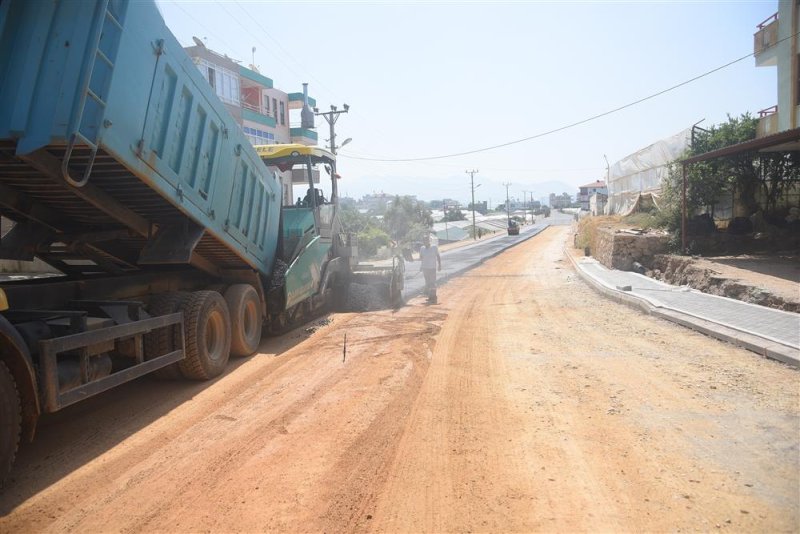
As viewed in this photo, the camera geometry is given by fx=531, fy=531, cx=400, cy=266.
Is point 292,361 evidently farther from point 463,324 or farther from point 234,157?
point 463,324

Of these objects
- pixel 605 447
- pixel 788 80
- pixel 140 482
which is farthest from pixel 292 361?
pixel 788 80

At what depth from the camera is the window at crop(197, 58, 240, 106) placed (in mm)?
26984

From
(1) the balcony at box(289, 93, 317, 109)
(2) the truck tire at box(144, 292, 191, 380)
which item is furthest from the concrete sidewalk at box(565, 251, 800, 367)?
(1) the balcony at box(289, 93, 317, 109)

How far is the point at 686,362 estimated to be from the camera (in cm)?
652

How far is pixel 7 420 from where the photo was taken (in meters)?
3.58

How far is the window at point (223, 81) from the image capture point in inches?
1062

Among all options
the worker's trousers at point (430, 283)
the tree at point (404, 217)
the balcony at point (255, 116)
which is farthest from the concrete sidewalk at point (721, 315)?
the tree at point (404, 217)

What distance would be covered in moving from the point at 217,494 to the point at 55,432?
2117 mm

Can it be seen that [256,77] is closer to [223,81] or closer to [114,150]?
[223,81]

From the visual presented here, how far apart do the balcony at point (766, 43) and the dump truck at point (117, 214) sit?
21756mm

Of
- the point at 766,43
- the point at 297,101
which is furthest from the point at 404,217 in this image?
the point at 766,43

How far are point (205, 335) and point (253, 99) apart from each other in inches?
1206

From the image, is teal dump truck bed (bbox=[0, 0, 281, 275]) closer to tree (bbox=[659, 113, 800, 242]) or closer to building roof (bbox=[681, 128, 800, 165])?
building roof (bbox=[681, 128, 800, 165])

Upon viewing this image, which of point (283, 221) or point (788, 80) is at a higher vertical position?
point (788, 80)
